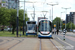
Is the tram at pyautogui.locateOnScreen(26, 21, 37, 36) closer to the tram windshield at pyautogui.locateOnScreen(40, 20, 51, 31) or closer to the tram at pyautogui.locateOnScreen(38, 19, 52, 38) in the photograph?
the tram at pyautogui.locateOnScreen(38, 19, 52, 38)

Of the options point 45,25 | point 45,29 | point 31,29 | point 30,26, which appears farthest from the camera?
point 30,26

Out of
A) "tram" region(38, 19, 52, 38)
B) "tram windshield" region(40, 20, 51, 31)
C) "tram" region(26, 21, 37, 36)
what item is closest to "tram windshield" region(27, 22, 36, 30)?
"tram" region(26, 21, 37, 36)

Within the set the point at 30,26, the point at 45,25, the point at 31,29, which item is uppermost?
the point at 45,25

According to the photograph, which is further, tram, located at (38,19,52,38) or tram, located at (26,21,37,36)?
tram, located at (26,21,37,36)

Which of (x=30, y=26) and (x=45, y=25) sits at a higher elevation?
(x=45, y=25)

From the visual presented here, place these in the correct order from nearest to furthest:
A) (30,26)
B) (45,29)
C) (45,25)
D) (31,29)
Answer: (45,29) → (45,25) → (31,29) → (30,26)

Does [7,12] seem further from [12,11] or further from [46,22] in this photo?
[46,22]

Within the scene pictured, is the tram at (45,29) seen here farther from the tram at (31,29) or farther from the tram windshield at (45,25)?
the tram at (31,29)

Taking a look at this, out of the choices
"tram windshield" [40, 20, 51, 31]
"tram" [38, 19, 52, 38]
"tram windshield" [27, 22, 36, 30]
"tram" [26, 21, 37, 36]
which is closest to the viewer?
"tram" [38, 19, 52, 38]

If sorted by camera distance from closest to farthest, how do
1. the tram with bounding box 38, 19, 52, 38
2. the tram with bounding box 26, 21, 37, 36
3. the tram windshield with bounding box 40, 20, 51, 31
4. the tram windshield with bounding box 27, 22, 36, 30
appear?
the tram with bounding box 38, 19, 52, 38, the tram windshield with bounding box 40, 20, 51, 31, the tram with bounding box 26, 21, 37, 36, the tram windshield with bounding box 27, 22, 36, 30

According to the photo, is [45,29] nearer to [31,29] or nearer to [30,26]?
[31,29]

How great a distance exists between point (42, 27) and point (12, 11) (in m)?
22.5

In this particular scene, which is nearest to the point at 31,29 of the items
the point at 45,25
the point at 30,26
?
the point at 30,26

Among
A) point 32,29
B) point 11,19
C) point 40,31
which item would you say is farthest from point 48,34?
point 11,19
